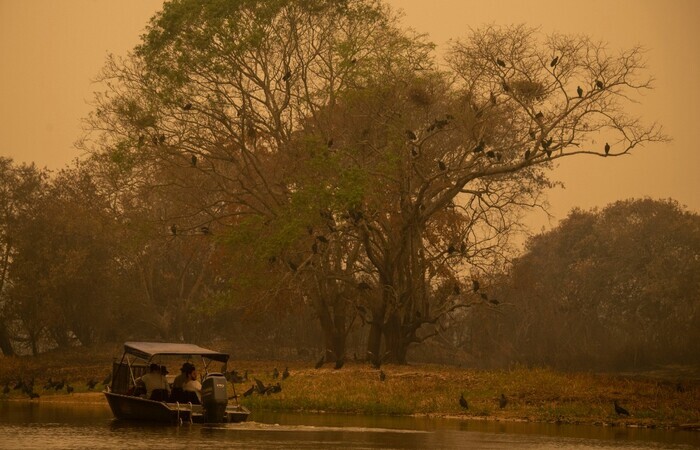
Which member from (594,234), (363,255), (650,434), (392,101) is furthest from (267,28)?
(594,234)

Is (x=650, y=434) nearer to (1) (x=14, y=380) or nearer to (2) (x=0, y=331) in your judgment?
(1) (x=14, y=380)

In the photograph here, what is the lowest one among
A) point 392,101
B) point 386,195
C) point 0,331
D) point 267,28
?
point 0,331

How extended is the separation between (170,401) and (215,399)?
2382 mm

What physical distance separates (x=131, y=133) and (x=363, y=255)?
430 inches

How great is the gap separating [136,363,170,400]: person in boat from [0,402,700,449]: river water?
3.09 feet

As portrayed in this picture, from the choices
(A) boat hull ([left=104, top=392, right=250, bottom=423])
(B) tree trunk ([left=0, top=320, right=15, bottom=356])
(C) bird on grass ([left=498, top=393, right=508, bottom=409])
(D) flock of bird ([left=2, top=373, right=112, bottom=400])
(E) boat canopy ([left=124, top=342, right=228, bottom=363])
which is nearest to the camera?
(A) boat hull ([left=104, top=392, right=250, bottom=423])

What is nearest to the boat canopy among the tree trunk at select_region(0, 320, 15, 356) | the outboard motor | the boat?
the boat

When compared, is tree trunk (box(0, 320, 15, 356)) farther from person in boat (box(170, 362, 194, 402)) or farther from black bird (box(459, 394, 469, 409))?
person in boat (box(170, 362, 194, 402))

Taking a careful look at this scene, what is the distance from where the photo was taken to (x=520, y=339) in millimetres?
65375

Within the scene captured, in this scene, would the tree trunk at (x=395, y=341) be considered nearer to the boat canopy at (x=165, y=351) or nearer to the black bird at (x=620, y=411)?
the black bird at (x=620, y=411)

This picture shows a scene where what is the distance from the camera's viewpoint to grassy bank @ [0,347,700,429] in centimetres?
3400

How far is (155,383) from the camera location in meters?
30.0

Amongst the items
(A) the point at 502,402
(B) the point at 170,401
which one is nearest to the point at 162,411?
(B) the point at 170,401

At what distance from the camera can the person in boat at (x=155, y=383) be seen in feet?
97.8
